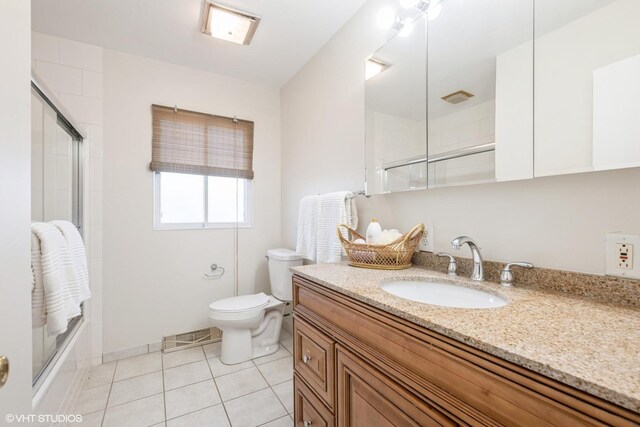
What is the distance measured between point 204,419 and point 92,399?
0.76 metres

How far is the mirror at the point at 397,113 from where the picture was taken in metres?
1.34

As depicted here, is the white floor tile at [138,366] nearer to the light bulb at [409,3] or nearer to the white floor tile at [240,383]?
the white floor tile at [240,383]

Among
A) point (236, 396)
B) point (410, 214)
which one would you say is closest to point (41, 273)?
point (236, 396)

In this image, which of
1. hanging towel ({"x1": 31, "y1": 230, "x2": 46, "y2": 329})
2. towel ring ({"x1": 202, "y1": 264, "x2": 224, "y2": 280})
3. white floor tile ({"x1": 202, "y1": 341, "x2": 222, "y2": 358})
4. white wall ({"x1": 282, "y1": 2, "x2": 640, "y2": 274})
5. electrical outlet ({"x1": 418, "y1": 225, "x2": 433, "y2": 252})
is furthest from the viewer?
towel ring ({"x1": 202, "y1": 264, "x2": 224, "y2": 280})

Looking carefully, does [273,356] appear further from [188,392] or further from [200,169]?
[200,169]

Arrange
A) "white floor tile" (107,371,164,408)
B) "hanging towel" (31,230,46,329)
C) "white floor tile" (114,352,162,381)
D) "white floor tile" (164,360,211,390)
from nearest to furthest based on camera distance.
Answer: "hanging towel" (31,230,46,329)
"white floor tile" (107,371,164,408)
"white floor tile" (164,360,211,390)
"white floor tile" (114,352,162,381)

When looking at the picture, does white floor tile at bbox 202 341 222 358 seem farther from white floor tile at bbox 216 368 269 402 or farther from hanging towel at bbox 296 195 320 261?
hanging towel at bbox 296 195 320 261

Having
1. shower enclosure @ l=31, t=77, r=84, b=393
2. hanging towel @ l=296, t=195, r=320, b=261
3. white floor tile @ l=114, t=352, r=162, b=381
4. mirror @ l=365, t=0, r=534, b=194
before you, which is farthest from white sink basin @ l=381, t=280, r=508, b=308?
white floor tile @ l=114, t=352, r=162, b=381

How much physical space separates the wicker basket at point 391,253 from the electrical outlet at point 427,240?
30 mm

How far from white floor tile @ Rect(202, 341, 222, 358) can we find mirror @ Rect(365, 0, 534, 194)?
1.79 meters

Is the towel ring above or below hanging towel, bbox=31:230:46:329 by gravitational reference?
below

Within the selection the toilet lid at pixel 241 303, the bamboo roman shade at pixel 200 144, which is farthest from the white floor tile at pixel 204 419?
the bamboo roman shade at pixel 200 144

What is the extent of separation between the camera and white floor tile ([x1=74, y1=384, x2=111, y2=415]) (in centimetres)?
158

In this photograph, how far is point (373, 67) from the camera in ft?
5.26
